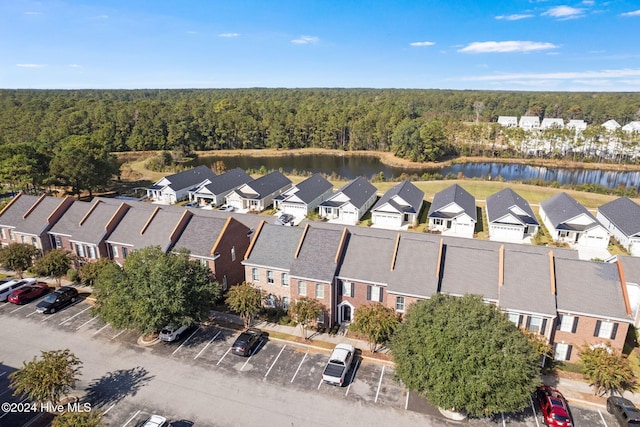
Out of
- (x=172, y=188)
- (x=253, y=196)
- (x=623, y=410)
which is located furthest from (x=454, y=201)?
(x=172, y=188)

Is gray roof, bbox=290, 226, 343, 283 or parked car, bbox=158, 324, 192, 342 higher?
gray roof, bbox=290, 226, 343, 283

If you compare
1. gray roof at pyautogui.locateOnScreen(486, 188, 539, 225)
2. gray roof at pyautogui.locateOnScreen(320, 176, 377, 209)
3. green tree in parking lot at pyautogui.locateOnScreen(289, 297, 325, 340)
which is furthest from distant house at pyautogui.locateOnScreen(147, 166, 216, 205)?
gray roof at pyautogui.locateOnScreen(486, 188, 539, 225)

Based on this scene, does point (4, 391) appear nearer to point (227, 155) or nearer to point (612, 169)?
point (227, 155)

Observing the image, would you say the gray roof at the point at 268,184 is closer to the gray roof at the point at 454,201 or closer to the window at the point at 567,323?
the gray roof at the point at 454,201

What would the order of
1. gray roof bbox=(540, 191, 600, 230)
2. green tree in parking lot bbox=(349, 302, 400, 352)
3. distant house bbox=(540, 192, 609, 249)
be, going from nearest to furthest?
green tree in parking lot bbox=(349, 302, 400, 352)
distant house bbox=(540, 192, 609, 249)
gray roof bbox=(540, 191, 600, 230)

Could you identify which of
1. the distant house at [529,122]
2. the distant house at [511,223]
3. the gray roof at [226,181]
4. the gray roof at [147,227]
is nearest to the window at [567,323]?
the distant house at [511,223]

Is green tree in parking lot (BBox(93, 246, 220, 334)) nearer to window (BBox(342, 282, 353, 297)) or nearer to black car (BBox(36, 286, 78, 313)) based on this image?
black car (BBox(36, 286, 78, 313))
